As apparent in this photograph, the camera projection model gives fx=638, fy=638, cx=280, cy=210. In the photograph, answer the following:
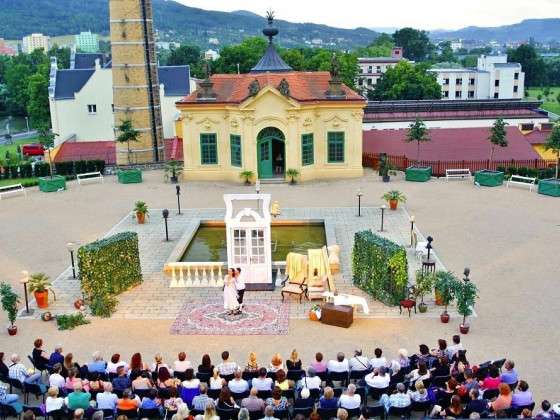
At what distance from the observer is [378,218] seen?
2762 cm

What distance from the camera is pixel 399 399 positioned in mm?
11805

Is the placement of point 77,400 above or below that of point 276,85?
below

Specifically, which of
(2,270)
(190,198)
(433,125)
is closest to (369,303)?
(2,270)

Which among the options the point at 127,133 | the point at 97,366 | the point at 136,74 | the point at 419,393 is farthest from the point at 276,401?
the point at 136,74

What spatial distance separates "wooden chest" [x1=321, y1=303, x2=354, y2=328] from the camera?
16.6m

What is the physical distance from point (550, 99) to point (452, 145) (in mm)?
86160

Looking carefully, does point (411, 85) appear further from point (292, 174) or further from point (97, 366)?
point (97, 366)

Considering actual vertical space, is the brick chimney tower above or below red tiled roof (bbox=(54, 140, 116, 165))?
above

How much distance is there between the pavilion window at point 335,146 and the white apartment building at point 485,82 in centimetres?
6823

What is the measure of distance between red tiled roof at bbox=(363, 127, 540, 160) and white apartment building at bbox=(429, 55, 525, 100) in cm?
5865

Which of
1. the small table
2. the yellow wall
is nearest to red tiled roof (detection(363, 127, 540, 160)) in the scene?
the yellow wall

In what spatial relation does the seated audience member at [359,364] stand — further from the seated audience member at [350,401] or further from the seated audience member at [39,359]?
the seated audience member at [39,359]

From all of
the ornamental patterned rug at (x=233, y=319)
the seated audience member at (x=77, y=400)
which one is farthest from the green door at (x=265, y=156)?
the seated audience member at (x=77, y=400)

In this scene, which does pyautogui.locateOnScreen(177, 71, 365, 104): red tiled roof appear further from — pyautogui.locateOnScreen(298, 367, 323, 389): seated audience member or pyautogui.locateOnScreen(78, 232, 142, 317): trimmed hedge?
pyautogui.locateOnScreen(298, 367, 323, 389): seated audience member
